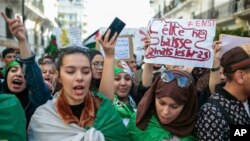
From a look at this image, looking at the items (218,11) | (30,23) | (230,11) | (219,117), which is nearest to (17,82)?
(219,117)

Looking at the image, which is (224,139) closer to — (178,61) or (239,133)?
(239,133)

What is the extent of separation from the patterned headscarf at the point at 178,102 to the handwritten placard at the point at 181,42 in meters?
1.35

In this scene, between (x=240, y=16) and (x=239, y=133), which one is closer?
(x=239, y=133)

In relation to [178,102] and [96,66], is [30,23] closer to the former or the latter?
[96,66]

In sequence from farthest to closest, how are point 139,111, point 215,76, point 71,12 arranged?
point 71,12
point 215,76
point 139,111

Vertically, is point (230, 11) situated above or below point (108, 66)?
above

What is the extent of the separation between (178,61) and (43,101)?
1.65 metres

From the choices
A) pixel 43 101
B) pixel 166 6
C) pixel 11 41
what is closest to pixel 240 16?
pixel 11 41

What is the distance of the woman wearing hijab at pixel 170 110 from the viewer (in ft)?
8.43

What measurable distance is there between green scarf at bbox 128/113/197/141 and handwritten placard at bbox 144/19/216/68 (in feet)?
4.56

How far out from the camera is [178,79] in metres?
2.60

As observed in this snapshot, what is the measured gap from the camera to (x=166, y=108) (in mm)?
2566

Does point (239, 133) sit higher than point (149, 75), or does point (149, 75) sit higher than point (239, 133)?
point (149, 75)

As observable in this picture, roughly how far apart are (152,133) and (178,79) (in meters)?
0.39
